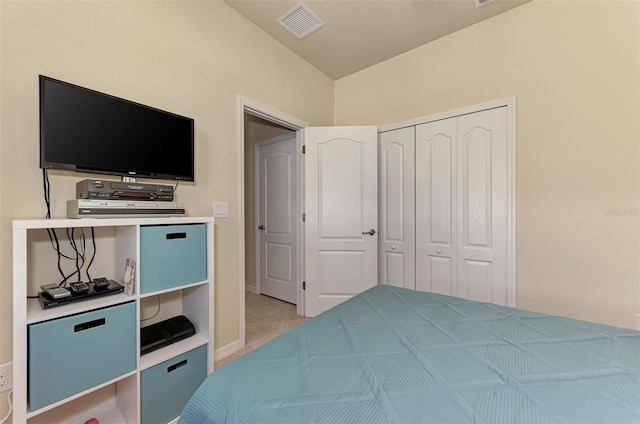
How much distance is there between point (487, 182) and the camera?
7.75 ft

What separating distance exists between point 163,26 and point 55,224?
1428 millimetres

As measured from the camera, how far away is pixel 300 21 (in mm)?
2355

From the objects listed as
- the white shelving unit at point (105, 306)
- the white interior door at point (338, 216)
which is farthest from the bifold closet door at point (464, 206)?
the white shelving unit at point (105, 306)

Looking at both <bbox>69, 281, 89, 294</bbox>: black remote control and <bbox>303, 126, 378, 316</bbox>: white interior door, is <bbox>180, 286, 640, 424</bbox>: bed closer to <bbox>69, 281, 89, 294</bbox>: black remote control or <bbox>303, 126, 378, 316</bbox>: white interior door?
<bbox>69, 281, 89, 294</bbox>: black remote control

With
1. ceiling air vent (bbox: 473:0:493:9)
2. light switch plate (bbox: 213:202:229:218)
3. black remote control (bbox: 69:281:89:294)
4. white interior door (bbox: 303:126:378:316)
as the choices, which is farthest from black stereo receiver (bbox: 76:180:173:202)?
ceiling air vent (bbox: 473:0:493:9)

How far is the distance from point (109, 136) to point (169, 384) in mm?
1366

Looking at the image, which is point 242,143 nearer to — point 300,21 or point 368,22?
point 300,21

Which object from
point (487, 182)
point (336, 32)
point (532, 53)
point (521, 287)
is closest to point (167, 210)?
point (336, 32)

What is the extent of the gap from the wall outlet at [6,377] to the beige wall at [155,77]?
30 mm

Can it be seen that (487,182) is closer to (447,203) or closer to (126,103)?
(447,203)

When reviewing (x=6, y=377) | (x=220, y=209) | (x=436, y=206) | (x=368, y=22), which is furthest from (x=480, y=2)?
(x=6, y=377)

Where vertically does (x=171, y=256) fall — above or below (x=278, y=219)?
below

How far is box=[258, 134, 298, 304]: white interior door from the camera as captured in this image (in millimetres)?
3387

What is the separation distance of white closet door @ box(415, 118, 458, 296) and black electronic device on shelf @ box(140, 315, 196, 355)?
6.97ft
